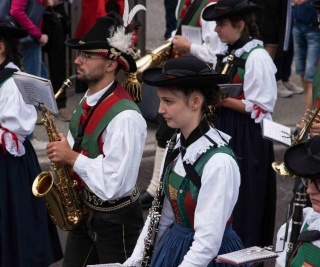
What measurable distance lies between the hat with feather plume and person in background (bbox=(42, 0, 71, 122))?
3.55 m

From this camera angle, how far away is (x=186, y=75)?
4465 millimetres

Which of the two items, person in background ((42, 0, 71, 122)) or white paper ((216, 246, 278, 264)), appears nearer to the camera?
white paper ((216, 246, 278, 264))

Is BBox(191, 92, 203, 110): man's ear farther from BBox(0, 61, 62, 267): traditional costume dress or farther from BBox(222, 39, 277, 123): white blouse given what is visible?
BBox(222, 39, 277, 123): white blouse

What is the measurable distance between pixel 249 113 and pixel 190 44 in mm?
1007

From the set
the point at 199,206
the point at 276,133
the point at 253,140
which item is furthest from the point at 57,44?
the point at 199,206

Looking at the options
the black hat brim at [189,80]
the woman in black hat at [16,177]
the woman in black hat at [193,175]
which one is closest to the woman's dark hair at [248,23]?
the woman in black hat at [16,177]

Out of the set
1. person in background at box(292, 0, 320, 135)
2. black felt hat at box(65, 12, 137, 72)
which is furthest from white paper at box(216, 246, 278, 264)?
person in background at box(292, 0, 320, 135)

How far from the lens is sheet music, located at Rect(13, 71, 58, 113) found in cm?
536

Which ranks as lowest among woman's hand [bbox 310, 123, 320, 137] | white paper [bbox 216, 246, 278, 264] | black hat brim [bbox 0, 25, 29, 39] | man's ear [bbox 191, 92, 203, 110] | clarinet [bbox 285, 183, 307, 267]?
clarinet [bbox 285, 183, 307, 267]

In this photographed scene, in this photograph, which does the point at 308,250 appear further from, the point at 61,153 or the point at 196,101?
the point at 61,153

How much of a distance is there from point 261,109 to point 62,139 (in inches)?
70.0

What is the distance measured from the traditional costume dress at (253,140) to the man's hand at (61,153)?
1668 millimetres

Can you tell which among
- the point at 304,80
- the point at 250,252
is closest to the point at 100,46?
the point at 250,252

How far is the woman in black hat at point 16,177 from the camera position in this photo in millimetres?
6055
